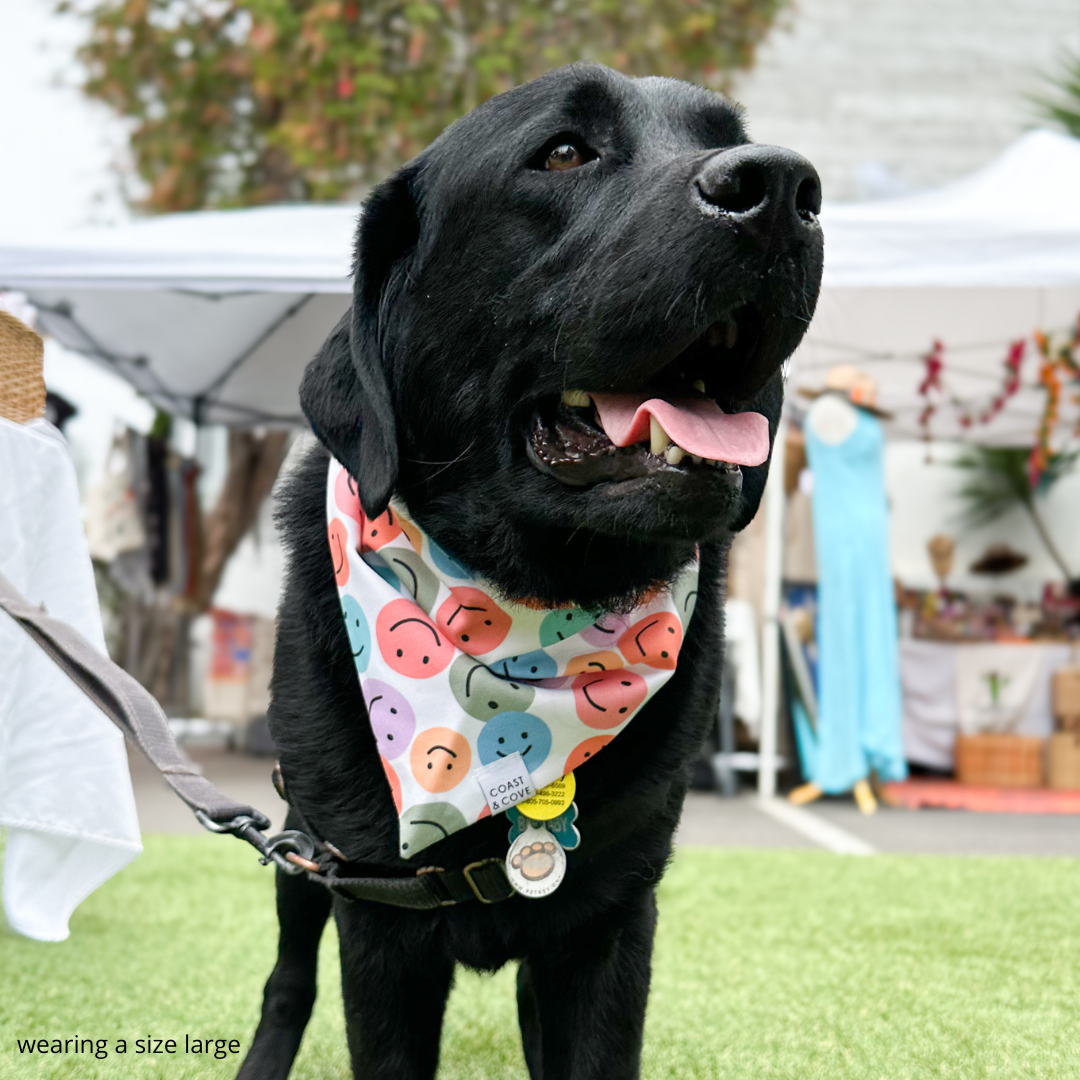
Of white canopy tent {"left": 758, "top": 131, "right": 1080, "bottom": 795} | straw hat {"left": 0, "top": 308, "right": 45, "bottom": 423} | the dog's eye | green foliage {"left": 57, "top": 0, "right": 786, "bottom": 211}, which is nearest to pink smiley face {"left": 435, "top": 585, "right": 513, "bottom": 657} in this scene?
the dog's eye

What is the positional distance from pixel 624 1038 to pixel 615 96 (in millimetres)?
1250

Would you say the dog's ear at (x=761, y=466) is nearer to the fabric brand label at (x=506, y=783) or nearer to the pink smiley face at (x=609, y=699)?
the pink smiley face at (x=609, y=699)

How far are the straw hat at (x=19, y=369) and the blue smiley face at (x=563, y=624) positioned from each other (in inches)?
47.7

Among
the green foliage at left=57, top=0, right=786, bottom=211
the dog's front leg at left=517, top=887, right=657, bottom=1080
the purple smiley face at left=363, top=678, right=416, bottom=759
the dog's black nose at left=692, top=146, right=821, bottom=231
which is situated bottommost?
the dog's front leg at left=517, top=887, right=657, bottom=1080

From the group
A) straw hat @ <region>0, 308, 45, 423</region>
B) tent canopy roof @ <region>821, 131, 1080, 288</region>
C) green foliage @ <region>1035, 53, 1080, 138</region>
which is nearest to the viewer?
straw hat @ <region>0, 308, 45, 423</region>

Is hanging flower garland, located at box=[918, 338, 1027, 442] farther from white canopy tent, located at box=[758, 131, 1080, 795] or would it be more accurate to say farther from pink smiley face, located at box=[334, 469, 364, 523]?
pink smiley face, located at box=[334, 469, 364, 523]

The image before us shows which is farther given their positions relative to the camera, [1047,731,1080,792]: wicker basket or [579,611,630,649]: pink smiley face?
[1047,731,1080,792]: wicker basket

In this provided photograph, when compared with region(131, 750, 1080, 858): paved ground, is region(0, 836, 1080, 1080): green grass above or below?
above

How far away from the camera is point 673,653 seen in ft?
5.54

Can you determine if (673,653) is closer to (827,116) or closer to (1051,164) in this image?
(1051,164)

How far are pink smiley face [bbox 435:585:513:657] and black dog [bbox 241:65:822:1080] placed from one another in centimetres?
4

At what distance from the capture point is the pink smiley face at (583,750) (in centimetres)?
166

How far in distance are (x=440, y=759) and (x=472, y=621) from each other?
20 cm

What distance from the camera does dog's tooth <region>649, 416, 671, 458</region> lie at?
1443 millimetres
